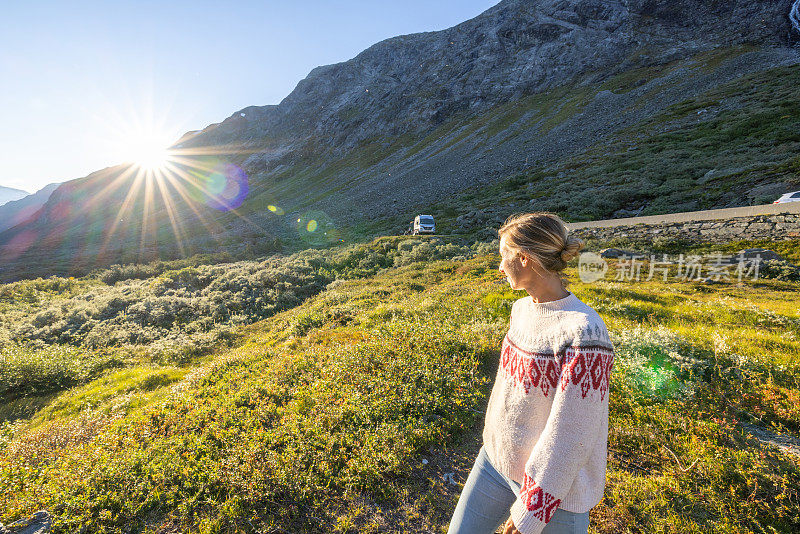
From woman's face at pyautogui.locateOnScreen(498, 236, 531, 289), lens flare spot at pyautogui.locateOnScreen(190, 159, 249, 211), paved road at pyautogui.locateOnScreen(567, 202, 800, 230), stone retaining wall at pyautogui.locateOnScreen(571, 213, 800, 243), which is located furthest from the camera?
lens flare spot at pyautogui.locateOnScreen(190, 159, 249, 211)

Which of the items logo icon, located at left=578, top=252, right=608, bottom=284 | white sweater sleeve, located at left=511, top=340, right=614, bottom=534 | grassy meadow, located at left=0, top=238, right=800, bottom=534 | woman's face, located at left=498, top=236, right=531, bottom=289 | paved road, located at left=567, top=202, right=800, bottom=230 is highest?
woman's face, located at left=498, top=236, right=531, bottom=289

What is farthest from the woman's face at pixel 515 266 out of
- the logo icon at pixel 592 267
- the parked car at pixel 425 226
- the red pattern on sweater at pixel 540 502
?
the parked car at pixel 425 226

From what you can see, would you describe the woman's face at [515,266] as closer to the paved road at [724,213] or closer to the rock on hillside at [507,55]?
the paved road at [724,213]

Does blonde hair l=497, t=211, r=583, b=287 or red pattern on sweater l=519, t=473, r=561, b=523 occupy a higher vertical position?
blonde hair l=497, t=211, r=583, b=287

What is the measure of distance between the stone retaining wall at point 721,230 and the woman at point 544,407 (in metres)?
19.4

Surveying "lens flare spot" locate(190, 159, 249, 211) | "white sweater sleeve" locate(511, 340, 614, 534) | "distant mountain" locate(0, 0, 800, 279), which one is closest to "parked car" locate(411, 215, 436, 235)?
"distant mountain" locate(0, 0, 800, 279)

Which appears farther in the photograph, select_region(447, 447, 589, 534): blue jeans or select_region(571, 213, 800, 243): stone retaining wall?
select_region(571, 213, 800, 243): stone retaining wall

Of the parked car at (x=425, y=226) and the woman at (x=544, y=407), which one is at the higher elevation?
the woman at (x=544, y=407)

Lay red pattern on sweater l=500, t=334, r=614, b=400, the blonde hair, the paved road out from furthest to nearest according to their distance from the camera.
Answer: the paved road < the blonde hair < red pattern on sweater l=500, t=334, r=614, b=400

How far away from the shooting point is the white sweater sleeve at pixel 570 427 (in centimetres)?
179

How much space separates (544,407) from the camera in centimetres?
207

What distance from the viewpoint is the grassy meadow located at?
3.74 meters

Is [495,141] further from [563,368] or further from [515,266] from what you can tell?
[563,368]

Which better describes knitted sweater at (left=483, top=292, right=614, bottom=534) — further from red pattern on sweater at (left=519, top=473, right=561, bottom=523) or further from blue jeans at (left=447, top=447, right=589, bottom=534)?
blue jeans at (left=447, top=447, right=589, bottom=534)
